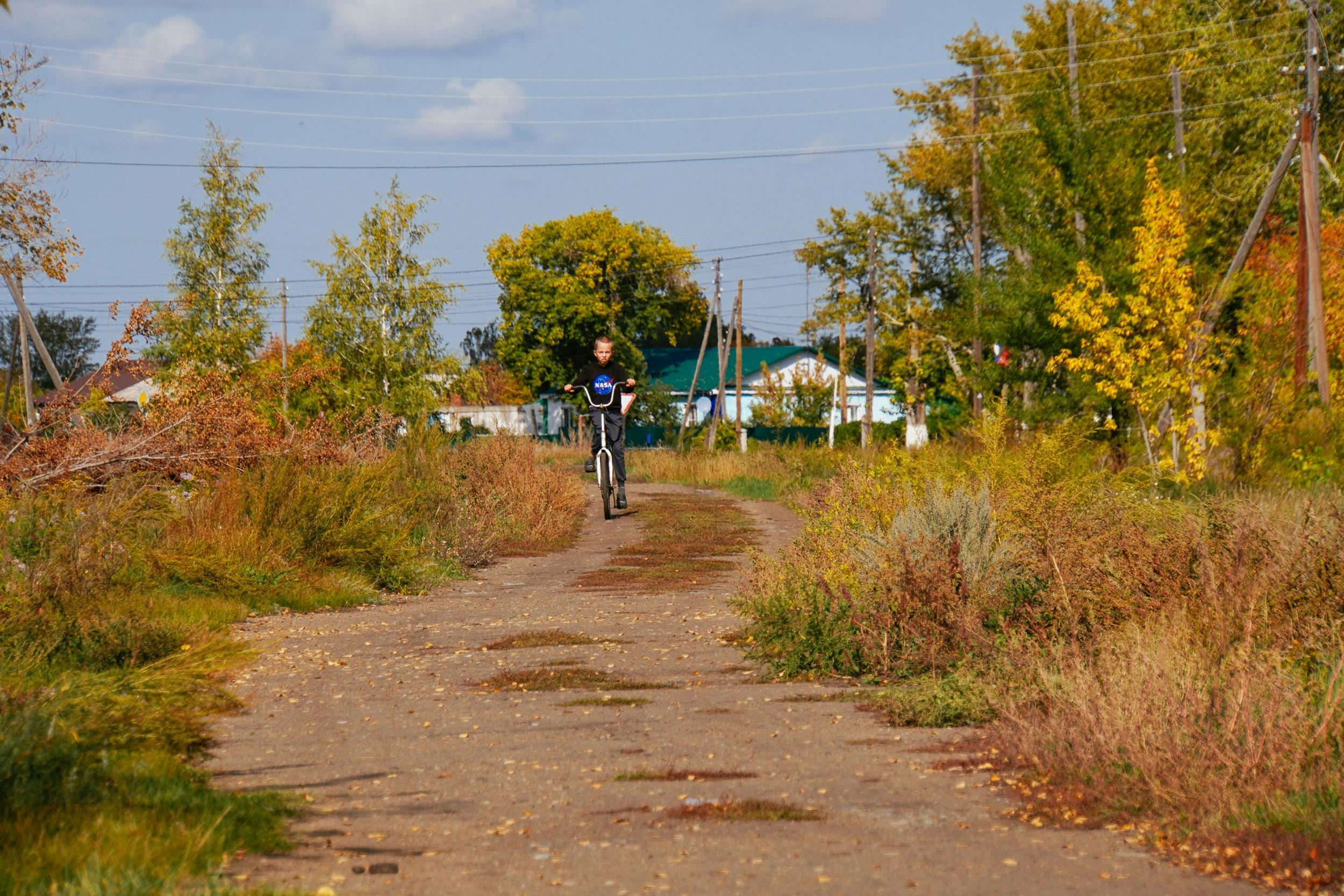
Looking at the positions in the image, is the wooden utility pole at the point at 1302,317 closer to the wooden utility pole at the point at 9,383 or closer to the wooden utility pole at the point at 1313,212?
the wooden utility pole at the point at 1313,212

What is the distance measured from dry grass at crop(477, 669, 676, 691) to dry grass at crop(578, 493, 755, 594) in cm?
398

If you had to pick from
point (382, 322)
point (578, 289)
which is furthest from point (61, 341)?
point (382, 322)

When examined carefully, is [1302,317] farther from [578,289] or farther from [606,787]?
[578,289]

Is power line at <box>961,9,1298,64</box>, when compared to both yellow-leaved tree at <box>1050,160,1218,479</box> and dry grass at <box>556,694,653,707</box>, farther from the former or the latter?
dry grass at <box>556,694,653,707</box>

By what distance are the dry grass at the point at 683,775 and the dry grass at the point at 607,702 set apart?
1.47 metres

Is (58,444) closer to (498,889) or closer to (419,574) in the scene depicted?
(419,574)

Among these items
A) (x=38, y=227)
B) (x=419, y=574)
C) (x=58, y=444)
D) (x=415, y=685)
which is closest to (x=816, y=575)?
(x=415, y=685)

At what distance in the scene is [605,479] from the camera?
19266mm

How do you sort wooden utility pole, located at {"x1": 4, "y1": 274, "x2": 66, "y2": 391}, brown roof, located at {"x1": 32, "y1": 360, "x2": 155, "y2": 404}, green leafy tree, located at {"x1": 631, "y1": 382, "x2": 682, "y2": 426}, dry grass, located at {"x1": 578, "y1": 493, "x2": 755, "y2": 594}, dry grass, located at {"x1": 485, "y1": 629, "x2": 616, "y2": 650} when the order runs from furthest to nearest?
1. green leafy tree, located at {"x1": 631, "y1": 382, "x2": 682, "y2": 426}
2. wooden utility pole, located at {"x1": 4, "y1": 274, "x2": 66, "y2": 391}
3. dry grass, located at {"x1": 578, "y1": 493, "x2": 755, "y2": 594}
4. brown roof, located at {"x1": 32, "y1": 360, "x2": 155, "y2": 404}
5. dry grass, located at {"x1": 485, "y1": 629, "x2": 616, "y2": 650}

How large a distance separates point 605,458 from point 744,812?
14281 mm

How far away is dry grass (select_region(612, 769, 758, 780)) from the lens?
5.47 meters

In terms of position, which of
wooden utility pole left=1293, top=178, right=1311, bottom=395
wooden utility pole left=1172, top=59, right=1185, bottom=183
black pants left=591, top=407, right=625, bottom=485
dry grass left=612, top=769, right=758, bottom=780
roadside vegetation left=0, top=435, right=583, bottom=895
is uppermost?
wooden utility pole left=1172, top=59, right=1185, bottom=183

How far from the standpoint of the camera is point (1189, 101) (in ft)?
146

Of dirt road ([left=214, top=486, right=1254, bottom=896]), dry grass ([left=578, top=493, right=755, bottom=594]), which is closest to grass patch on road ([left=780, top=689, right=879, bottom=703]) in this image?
dirt road ([left=214, top=486, right=1254, bottom=896])
